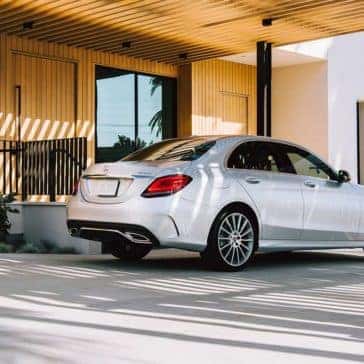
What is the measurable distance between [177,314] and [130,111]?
10.4m

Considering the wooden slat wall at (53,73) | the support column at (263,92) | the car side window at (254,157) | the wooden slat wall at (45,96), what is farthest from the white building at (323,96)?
the car side window at (254,157)

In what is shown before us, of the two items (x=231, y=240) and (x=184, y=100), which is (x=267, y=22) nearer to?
(x=184, y=100)

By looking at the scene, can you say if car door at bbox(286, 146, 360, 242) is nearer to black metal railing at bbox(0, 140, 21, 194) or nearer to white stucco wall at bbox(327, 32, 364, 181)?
black metal railing at bbox(0, 140, 21, 194)

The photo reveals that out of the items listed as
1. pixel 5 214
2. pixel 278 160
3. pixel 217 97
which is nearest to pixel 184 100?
pixel 217 97

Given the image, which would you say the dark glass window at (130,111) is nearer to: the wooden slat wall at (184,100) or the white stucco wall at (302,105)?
the wooden slat wall at (184,100)

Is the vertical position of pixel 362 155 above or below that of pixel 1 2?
below

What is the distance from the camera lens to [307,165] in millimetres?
8562

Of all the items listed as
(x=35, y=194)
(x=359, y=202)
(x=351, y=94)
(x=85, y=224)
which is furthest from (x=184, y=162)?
(x=351, y=94)

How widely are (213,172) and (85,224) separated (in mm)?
1384

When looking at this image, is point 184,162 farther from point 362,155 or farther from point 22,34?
point 362,155

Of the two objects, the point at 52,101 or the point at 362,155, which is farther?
the point at 362,155

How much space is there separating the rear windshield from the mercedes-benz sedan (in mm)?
16

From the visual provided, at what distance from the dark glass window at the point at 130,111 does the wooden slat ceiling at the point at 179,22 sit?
1.02 meters

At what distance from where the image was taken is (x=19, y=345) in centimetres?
407
